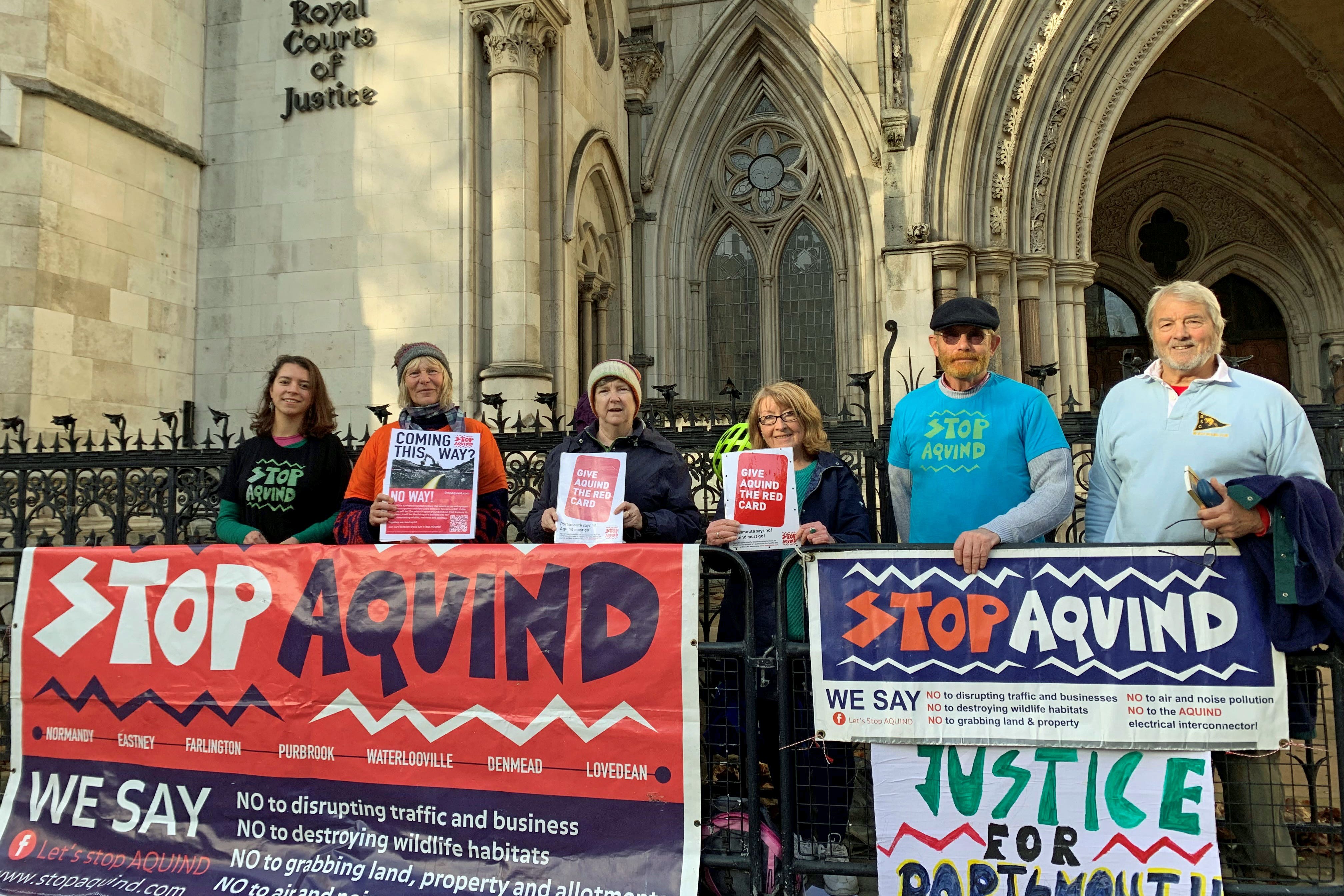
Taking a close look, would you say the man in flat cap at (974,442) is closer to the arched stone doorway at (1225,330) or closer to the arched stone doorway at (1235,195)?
the arched stone doorway at (1235,195)

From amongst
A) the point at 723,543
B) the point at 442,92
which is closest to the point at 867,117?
the point at 442,92

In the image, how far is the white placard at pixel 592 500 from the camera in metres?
3.99

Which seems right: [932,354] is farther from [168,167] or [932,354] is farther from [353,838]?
[353,838]

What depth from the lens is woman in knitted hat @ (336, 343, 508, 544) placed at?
4340 millimetres

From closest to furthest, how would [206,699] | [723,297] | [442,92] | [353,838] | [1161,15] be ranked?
[353,838] < [206,699] < [442,92] < [1161,15] < [723,297]

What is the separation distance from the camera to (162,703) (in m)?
3.99

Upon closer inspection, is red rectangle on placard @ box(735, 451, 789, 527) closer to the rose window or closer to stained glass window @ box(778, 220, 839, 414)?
stained glass window @ box(778, 220, 839, 414)

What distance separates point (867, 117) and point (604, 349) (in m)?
5.21

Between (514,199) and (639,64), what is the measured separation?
18.0 feet

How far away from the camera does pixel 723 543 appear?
3830mm

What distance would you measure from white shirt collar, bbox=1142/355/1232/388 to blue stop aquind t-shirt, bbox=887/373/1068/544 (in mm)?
384

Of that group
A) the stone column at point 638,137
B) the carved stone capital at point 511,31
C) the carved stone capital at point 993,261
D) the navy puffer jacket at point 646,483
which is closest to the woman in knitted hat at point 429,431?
the navy puffer jacket at point 646,483

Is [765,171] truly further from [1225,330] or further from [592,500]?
[592,500]

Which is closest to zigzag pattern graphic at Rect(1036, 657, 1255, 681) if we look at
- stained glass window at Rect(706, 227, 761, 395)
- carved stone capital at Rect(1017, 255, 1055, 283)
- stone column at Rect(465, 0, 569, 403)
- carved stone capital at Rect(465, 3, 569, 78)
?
stone column at Rect(465, 0, 569, 403)
